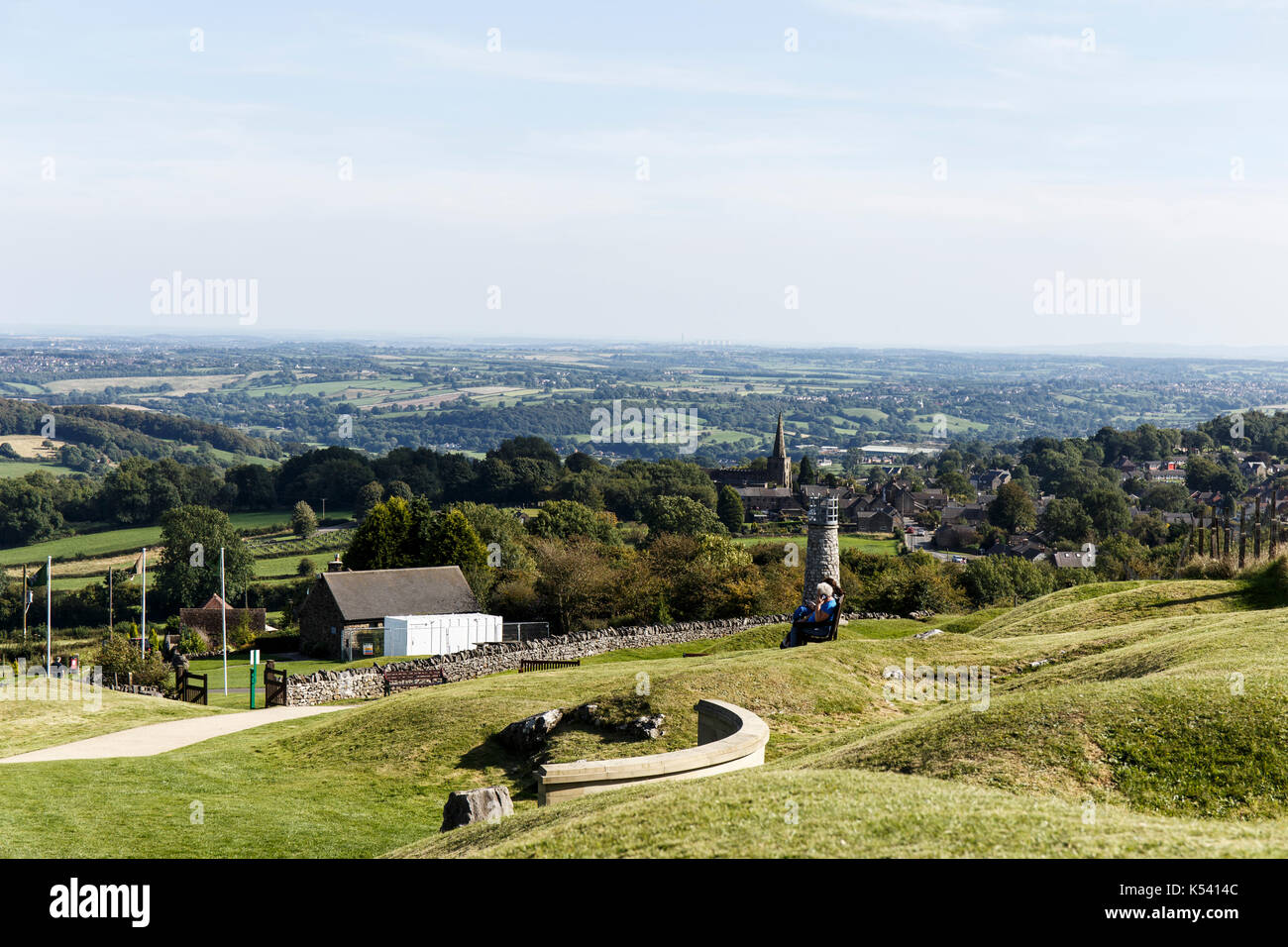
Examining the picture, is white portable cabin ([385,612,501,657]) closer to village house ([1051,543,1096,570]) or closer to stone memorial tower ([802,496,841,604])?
stone memorial tower ([802,496,841,604])

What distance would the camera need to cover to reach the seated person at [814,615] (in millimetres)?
31312

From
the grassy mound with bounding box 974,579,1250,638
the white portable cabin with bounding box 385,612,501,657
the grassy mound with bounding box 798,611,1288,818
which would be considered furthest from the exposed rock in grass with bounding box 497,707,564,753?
the white portable cabin with bounding box 385,612,501,657

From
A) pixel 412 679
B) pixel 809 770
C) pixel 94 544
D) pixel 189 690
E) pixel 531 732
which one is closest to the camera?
pixel 809 770

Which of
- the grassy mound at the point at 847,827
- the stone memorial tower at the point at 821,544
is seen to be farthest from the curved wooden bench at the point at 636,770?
the stone memorial tower at the point at 821,544

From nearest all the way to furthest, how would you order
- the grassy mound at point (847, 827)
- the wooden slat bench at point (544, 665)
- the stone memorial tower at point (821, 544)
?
the grassy mound at point (847, 827)
the wooden slat bench at point (544, 665)
the stone memorial tower at point (821, 544)

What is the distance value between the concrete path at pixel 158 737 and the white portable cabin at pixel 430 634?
15.3 meters

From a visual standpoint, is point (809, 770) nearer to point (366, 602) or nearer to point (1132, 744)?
point (1132, 744)

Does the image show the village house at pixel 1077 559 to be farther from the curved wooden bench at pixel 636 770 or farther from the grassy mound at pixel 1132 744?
the curved wooden bench at pixel 636 770

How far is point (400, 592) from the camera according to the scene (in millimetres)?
50188

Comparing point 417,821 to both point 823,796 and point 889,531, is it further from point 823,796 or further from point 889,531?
point 889,531

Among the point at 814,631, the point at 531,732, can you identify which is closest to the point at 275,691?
the point at 531,732

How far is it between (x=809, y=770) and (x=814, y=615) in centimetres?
1827

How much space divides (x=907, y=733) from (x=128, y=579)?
67.3 m
